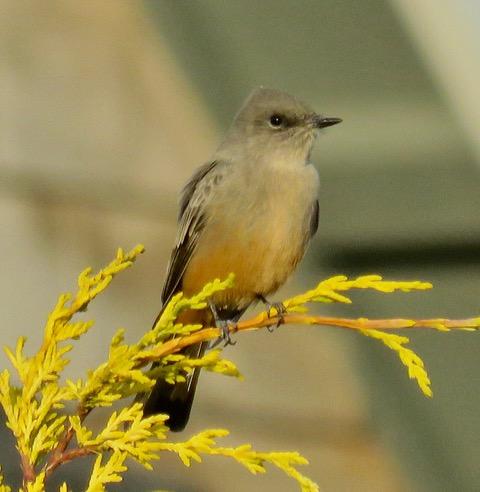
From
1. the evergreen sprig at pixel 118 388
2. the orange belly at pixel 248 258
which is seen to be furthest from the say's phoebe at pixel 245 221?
the evergreen sprig at pixel 118 388

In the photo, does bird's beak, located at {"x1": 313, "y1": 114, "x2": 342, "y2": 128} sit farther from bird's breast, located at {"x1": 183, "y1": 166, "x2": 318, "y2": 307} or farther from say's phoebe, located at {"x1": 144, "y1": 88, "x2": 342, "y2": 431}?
bird's breast, located at {"x1": 183, "y1": 166, "x2": 318, "y2": 307}

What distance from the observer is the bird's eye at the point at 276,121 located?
364 cm

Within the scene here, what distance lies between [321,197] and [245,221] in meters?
1.60

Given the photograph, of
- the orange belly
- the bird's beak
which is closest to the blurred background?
the bird's beak

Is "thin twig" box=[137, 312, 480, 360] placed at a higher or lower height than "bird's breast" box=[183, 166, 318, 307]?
higher

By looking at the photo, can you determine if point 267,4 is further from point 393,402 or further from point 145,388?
point 145,388

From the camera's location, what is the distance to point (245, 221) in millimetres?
3262

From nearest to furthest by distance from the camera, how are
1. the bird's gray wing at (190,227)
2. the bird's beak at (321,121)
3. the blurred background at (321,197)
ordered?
the bird's gray wing at (190,227)
the bird's beak at (321,121)
the blurred background at (321,197)

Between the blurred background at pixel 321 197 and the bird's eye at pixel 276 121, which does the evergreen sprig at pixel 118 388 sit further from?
the blurred background at pixel 321 197

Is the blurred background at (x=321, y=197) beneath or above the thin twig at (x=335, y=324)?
beneath

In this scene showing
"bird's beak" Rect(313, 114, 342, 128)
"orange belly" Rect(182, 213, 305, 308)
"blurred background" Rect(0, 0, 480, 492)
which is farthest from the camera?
"blurred background" Rect(0, 0, 480, 492)

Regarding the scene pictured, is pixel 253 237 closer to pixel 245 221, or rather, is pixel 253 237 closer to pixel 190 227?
pixel 245 221

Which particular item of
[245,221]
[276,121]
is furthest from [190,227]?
[276,121]

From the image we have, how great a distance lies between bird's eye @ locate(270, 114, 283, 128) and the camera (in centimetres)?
364
